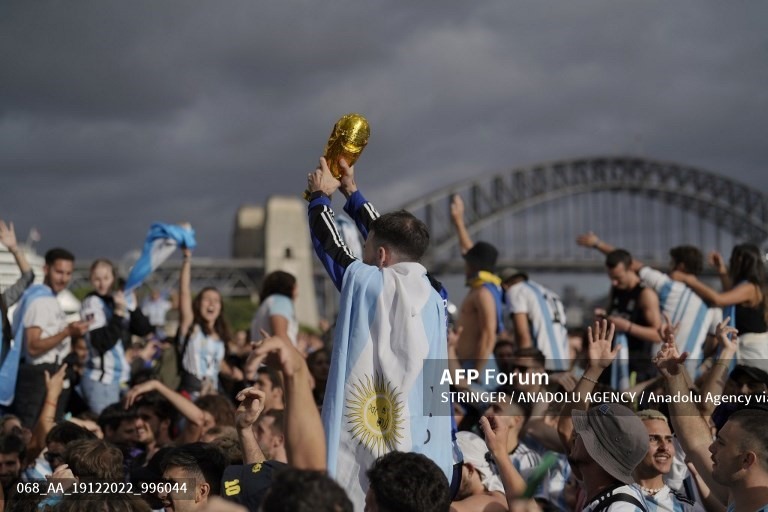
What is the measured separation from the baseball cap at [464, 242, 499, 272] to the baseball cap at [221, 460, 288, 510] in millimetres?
3478

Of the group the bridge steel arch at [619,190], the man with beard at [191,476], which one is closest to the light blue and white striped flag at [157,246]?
the man with beard at [191,476]

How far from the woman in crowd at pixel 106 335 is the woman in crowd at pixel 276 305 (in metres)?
1.08

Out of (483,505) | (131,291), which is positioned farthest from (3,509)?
(131,291)

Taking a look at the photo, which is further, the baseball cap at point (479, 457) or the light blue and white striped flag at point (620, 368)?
the light blue and white striped flag at point (620, 368)

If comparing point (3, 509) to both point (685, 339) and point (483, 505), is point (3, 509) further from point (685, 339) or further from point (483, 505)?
point (685, 339)

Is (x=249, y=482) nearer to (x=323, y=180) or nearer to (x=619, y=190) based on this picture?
(x=323, y=180)

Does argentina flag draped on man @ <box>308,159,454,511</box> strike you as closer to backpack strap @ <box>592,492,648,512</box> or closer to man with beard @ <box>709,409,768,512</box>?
backpack strap @ <box>592,492,648,512</box>

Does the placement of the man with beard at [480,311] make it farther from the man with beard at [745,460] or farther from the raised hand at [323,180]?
the man with beard at [745,460]

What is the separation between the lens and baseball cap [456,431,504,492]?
4.50 m

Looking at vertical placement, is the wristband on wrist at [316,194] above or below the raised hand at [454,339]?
above

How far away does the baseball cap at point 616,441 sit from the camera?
3.26 m

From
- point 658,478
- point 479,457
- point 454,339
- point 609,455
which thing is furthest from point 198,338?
point 609,455

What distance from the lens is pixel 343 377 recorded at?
3357 mm

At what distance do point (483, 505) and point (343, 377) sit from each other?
0.94 meters
